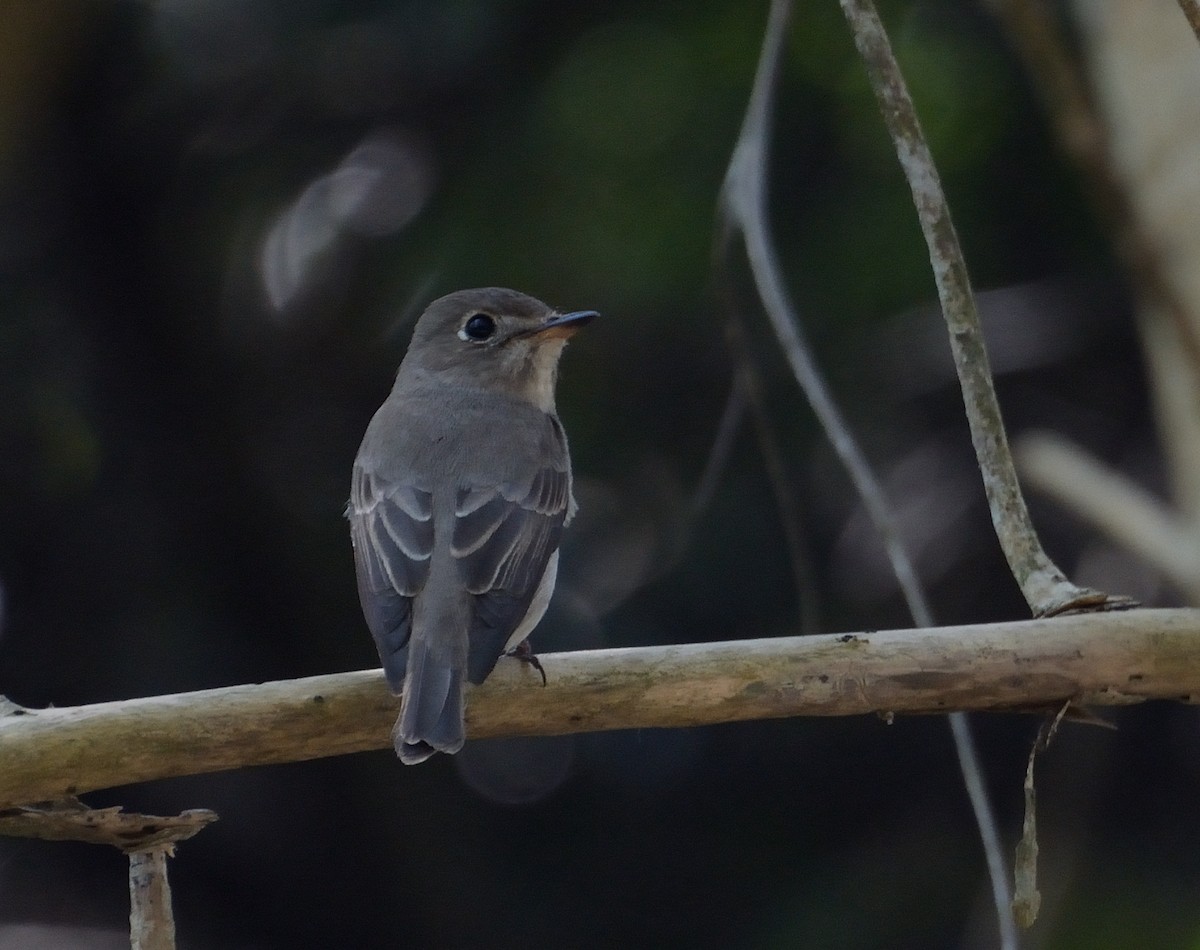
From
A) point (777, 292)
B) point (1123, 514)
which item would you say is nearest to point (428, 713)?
point (777, 292)

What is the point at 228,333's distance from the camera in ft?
22.9

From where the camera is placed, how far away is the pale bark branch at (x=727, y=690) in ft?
11.6

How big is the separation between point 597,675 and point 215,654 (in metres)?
3.27

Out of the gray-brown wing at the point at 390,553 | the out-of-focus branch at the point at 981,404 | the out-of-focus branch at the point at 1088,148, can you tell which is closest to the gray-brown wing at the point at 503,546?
the gray-brown wing at the point at 390,553

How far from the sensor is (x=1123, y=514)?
18.7 feet

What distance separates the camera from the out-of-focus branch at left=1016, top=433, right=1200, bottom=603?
5.64m

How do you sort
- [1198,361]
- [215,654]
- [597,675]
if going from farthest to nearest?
[215,654] < [1198,361] < [597,675]

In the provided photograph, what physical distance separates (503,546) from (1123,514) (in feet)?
7.50

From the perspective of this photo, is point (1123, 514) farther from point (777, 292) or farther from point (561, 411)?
point (561, 411)

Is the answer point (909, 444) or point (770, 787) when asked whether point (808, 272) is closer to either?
point (909, 444)

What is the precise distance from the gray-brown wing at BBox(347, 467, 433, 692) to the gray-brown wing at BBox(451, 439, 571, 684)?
11cm

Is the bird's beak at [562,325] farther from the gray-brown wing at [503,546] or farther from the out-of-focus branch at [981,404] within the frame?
the out-of-focus branch at [981,404]

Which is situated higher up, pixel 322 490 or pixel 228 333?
pixel 228 333

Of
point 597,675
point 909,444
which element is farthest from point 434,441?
point 909,444
